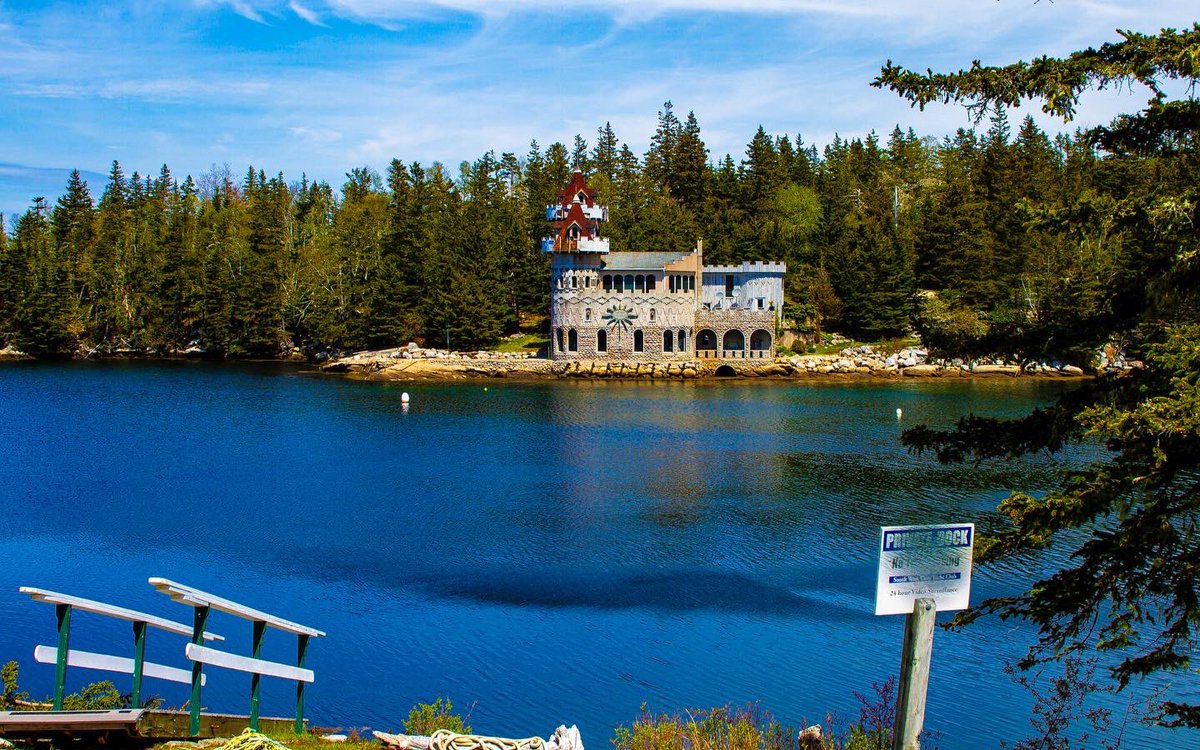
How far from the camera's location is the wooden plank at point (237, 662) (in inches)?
341

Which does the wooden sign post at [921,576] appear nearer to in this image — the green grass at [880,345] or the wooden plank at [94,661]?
the wooden plank at [94,661]

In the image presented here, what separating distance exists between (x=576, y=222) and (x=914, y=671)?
65407 mm

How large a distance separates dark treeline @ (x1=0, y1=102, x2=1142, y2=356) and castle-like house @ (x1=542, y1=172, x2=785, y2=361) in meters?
5.57

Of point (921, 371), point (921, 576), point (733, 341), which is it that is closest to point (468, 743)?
point (921, 576)

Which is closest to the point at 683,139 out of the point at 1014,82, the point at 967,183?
the point at 967,183

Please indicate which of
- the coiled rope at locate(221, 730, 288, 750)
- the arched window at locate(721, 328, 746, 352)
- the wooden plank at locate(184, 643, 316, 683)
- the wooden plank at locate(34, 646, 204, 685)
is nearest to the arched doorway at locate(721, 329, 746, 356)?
the arched window at locate(721, 328, 746, 352)

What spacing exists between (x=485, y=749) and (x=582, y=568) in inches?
591

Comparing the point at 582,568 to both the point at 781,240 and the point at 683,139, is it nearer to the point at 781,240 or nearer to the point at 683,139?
the point at 781,240

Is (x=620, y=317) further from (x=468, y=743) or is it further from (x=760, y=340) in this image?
(x=468, y=743)

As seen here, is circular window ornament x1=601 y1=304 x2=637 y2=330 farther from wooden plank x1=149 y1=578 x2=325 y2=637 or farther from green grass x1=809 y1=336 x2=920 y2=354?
wooden plank x1=149 y1=578 x2=325 y2=637

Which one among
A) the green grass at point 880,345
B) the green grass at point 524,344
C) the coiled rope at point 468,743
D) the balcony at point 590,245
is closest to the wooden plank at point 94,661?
the coiled rope at point 468,743

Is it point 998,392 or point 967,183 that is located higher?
point 967,183

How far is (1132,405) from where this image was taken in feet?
31.3

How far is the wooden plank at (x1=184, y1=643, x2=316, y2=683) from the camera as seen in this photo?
8657mm
